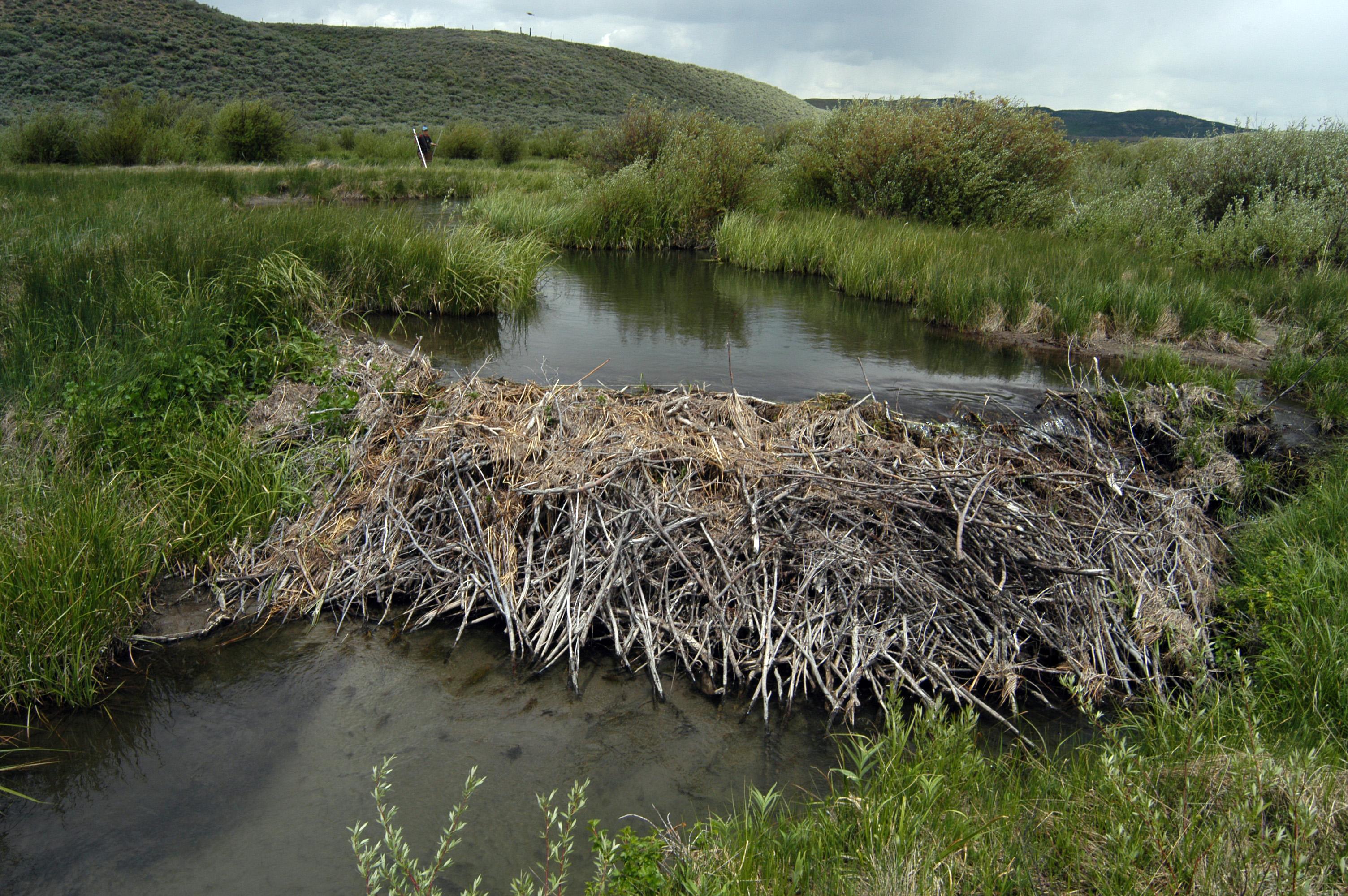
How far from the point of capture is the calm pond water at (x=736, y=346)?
7770 mm

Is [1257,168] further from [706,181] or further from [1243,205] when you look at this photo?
[706,181]

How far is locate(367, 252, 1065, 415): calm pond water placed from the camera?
7.77 metres

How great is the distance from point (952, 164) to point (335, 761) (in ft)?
53.1

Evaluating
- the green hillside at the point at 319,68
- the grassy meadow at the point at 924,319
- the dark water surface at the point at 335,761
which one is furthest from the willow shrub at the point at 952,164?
the dark water surface at the point at 335,761

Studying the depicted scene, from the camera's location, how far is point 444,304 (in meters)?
9.90

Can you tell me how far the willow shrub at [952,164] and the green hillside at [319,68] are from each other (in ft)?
47.7

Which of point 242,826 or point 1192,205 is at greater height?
point 1192,205

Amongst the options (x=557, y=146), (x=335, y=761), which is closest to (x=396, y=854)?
(x=335, y=761)

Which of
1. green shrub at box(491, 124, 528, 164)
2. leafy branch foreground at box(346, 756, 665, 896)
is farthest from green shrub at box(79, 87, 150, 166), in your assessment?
leafy branch foreground at box(346, 756, 665, 896)

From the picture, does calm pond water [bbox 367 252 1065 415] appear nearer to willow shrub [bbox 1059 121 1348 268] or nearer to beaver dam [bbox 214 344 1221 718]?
beaver dam [bbox 214 344 1221 718]

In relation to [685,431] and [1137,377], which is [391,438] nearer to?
[685,431]

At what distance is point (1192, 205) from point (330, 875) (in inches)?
627

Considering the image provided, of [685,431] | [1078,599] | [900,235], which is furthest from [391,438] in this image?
[900,235]

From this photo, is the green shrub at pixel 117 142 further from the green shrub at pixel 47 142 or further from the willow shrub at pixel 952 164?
the willow shrub at pixel 952 164
